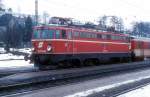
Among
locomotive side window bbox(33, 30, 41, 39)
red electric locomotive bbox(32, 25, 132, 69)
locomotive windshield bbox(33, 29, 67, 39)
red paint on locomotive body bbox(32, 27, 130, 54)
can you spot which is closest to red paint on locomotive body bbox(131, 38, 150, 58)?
red paint on locomotive body bbox(32, 27, 130, 54)

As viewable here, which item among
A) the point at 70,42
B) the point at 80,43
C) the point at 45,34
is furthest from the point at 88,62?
the point at 45,34

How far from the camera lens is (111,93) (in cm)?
1521

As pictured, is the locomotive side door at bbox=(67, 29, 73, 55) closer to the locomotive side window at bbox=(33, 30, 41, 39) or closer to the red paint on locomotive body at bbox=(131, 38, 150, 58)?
the locomotive side window at bbox=(33, 30, 41, 39)

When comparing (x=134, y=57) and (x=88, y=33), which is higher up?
(x=88, y=33)

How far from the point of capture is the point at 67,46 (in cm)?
2544

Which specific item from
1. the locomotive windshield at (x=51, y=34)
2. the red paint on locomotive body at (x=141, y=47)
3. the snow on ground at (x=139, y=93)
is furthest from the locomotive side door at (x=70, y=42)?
Result: the red paint on locomotive body at (x=141, y=47)

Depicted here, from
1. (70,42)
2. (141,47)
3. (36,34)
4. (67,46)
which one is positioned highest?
(36,34)

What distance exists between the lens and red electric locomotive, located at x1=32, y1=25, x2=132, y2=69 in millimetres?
24594

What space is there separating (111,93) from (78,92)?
1506 millimetres

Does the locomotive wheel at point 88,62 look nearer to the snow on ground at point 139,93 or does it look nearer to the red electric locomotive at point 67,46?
the red electric locomotive at point 67,46

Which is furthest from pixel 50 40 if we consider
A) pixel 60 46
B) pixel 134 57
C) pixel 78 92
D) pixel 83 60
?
pixel 134 57

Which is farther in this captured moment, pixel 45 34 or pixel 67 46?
pixel 67 46

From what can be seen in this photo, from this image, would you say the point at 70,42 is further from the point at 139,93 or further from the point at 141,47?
the point at 141,47

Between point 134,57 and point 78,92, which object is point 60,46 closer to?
point 78,92
